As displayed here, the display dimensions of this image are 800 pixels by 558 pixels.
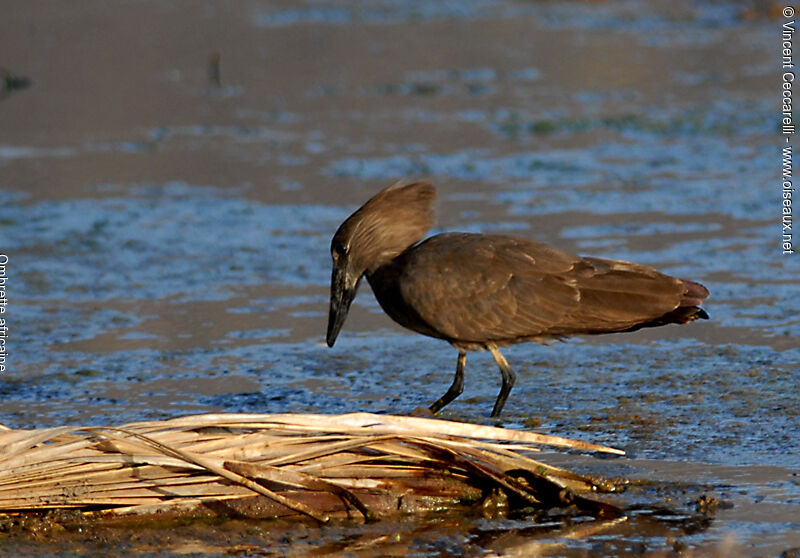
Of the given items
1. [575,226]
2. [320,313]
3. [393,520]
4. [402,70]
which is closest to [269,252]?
[320,313]

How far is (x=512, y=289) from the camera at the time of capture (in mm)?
6570

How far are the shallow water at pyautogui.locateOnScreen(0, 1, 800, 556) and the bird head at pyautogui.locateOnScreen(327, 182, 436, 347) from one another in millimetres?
686

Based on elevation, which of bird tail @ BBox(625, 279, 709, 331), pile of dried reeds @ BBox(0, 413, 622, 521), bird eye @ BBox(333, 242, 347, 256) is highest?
bird eye @ BBox(333, 242, 347, 256)

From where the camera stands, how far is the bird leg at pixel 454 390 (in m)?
6.61

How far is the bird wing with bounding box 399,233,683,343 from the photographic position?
646 cm

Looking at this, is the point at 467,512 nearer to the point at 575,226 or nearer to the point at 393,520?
the point at 393,520

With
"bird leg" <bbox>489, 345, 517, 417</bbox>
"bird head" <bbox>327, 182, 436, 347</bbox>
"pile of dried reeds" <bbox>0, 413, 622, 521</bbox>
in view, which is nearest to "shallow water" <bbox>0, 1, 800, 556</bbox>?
"bird leg" <bbox>489, 345, 517, 417</bbox>

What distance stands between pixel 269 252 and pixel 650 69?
8769 millimetres

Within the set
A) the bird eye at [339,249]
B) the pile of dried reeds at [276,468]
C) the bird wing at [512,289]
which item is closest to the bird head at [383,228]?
the bird eye at [339,249]

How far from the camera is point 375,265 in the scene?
22.9ft

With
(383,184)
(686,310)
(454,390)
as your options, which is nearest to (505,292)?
(454,390)

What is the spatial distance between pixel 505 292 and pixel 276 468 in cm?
198

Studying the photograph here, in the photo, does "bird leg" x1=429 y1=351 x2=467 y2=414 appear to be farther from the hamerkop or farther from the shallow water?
the shallow water

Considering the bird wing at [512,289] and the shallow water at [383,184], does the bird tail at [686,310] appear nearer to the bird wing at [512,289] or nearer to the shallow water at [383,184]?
the bird wing at [512,289]
